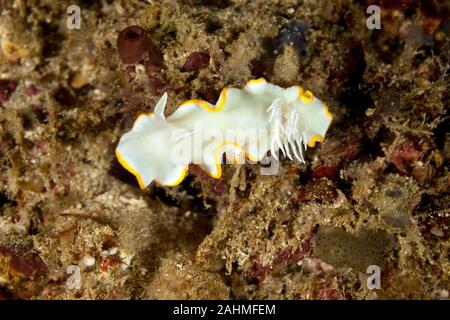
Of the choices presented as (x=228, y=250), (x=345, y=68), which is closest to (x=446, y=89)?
(x=345, y=68)

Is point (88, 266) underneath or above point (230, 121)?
underneath

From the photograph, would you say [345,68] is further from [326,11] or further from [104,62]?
[104,62]

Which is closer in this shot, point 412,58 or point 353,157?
point 353,157

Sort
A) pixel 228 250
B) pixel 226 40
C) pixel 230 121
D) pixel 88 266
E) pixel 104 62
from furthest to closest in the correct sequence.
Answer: pixel 104 62 < pixel 228 250 < pixel 88 266 < pixel 226 40 < pixel 230 121

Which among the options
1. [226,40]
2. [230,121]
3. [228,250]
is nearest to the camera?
[230,121]
